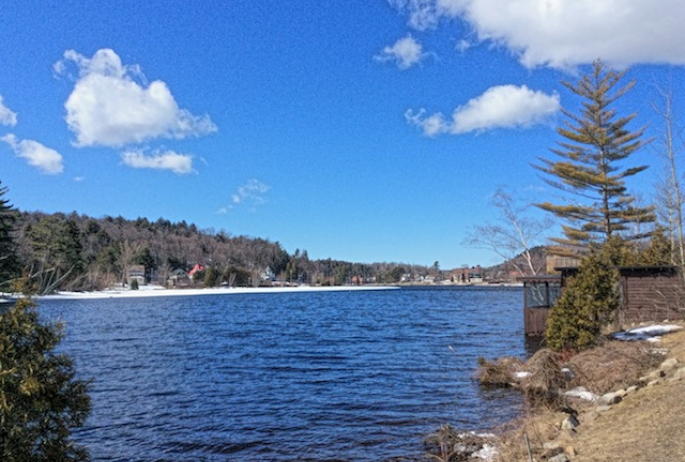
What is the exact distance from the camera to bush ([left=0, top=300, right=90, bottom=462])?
4203mm

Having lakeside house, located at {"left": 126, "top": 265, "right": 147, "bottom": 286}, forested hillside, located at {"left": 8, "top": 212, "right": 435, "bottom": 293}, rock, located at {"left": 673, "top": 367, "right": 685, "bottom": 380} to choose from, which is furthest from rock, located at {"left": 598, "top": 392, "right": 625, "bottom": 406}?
lakeside house, located at {"left": 126, "top": 265, "right": 147, "bottom": 286}

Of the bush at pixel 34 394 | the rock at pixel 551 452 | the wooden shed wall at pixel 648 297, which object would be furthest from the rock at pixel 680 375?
the wooden shed wall at pixel 648 297

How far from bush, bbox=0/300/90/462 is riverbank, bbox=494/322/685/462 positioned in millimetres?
5057

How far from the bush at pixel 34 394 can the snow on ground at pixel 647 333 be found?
56.8 ft

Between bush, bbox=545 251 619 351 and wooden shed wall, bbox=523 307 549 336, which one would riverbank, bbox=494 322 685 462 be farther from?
wooden shed wall, bbox=523 307 549 336

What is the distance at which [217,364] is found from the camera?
785 inches

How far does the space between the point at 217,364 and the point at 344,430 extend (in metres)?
10.7

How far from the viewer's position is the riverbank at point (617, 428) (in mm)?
6035

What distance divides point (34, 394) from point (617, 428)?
7.70 m

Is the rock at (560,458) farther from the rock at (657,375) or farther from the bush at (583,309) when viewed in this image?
the bush at (583,309)

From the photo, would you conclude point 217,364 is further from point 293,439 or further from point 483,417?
point 483,417

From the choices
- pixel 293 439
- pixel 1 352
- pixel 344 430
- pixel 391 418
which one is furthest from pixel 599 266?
pixel 1 352

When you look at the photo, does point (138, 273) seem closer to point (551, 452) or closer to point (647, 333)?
point (647, 333)

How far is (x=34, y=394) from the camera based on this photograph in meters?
4.40
